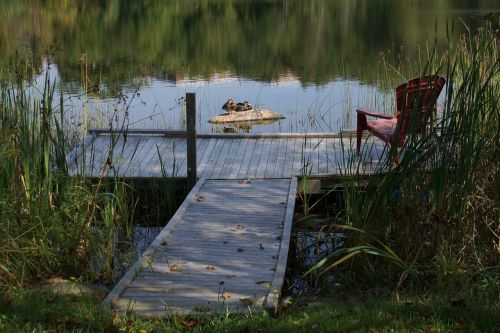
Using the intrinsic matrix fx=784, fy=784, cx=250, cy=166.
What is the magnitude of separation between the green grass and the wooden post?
2.72 m

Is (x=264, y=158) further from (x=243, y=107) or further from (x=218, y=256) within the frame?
(x=243, y=107)

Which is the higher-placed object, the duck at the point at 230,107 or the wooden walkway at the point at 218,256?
the duck at the point at 230,107

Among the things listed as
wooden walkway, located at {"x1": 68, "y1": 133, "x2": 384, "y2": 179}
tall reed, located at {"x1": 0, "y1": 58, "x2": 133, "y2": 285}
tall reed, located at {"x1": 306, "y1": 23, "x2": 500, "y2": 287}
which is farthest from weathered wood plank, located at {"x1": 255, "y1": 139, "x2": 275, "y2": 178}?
tall reed, located at {"x1": 306, "y1": 23, "x2": 500, "y2": 287}

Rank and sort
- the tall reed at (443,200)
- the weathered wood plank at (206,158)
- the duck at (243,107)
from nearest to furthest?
the tall reed at (443,200), the weathered wood plank at (206,158), the duck at (243,107)

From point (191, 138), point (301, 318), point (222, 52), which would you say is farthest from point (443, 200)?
point (222, 52)

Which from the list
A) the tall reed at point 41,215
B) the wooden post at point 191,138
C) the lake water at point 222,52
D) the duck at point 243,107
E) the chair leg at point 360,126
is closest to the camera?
the tall reed at point 41,215

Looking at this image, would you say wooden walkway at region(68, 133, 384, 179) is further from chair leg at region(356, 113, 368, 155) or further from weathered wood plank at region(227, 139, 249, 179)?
chair leg at region(356, 113, 368, 155)

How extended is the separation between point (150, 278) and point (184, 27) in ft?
65.2

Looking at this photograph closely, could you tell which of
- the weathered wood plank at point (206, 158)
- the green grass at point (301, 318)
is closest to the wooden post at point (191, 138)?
the weathered wood plank at point (206, 158)

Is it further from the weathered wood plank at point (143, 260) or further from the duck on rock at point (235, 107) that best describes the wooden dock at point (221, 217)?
the duck on rock at point (235, 107)

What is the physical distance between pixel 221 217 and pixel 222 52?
42.6ft

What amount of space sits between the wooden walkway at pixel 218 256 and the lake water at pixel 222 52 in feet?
3.18

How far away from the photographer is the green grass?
11.0 ft

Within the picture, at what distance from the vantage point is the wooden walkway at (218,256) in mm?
3906
